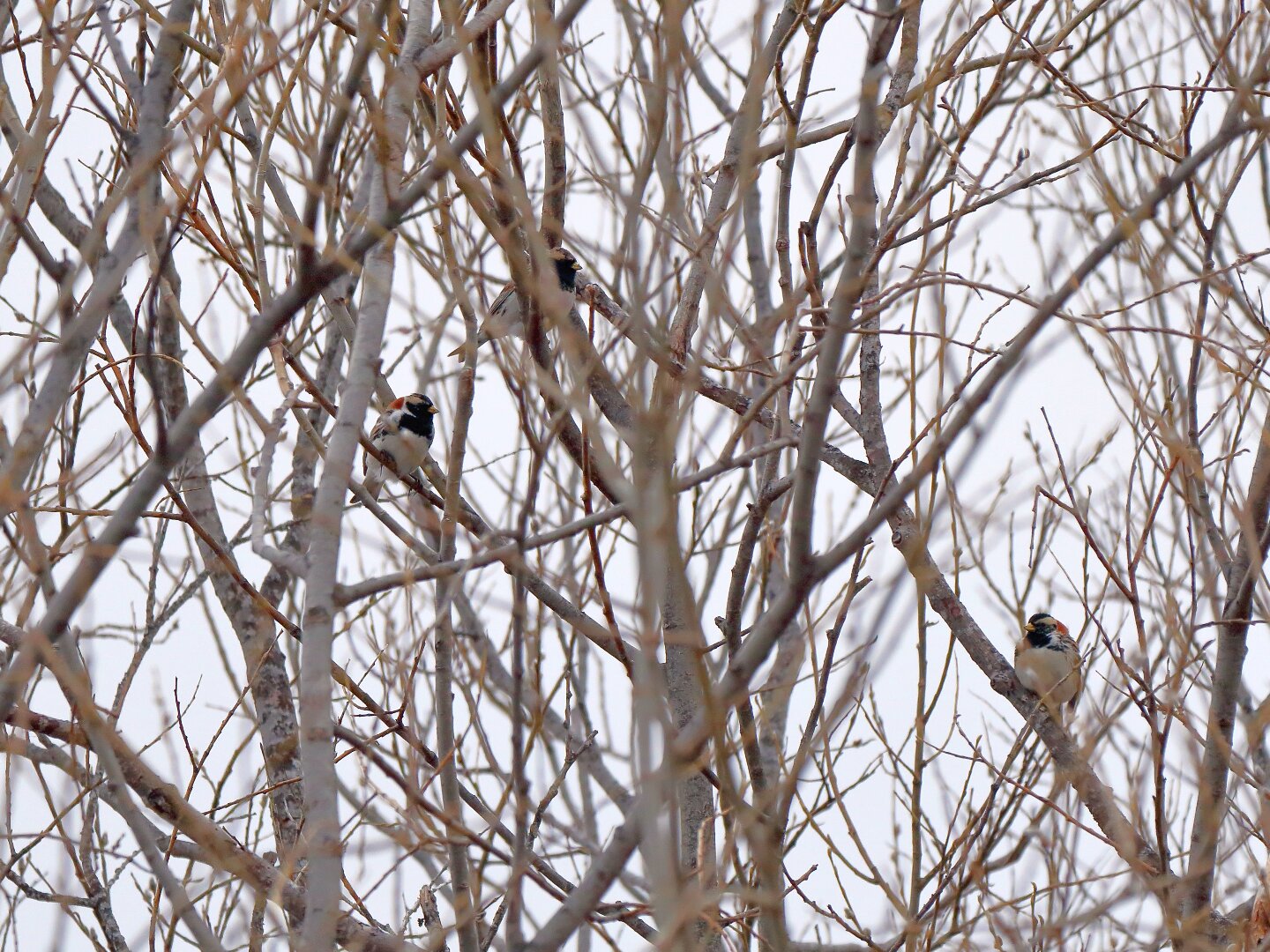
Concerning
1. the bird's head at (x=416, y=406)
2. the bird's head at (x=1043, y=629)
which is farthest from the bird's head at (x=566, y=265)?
the bird's head at (x=1043, y=629)

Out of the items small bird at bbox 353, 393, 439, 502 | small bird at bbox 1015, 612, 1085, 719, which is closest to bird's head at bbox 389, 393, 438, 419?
small bird at bbox 353, 393, 439, 502

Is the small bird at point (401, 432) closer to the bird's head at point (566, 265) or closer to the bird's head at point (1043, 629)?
the bird's head at point (566, 265)

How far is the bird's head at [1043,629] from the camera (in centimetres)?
635

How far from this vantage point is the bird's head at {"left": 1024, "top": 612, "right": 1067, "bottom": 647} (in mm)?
6348

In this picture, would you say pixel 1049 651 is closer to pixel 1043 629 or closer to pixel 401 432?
pixel 1043 629

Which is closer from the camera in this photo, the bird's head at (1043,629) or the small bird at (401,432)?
the small bird at (401,432)

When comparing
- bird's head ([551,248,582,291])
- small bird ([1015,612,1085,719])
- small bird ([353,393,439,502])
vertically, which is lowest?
small bird ([1015,612,1085,719])

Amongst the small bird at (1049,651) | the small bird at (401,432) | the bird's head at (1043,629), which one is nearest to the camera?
the small bird at (1049,651)

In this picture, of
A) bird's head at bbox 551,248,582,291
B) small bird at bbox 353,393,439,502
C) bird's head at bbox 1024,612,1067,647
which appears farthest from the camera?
bird's head at bbox 551,248,582,291

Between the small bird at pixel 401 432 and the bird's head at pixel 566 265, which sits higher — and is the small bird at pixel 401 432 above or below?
below

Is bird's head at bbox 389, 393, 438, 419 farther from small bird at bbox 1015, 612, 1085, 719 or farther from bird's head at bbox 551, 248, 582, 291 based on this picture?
small bird at bbox 1015, 612, 1085, 719

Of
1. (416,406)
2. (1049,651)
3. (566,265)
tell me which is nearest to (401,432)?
(416,406)

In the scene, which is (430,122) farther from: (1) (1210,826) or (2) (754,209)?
(2) (754,209)

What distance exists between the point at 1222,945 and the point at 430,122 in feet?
10.0
